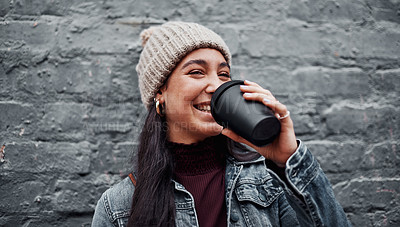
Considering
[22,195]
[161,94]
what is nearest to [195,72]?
[161,94]

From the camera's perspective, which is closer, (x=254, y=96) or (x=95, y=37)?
(x=254, y=96)

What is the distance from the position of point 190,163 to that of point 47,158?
90cm

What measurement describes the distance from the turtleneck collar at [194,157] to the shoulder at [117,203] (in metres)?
0.24

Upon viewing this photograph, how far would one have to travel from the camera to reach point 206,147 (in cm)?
134

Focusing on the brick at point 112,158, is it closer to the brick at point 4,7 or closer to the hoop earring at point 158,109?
the hoop earring at point 158,109

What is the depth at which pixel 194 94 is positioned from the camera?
1.29m

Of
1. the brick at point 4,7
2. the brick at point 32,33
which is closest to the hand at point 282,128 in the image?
the brick at point 32,33

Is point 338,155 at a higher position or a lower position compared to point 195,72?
lower

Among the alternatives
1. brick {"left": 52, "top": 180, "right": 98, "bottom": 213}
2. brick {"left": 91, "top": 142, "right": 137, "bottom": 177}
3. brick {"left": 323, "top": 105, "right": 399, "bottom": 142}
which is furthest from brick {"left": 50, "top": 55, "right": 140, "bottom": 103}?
brick {"left": 323, "top": 105, "right": 399, "bottom": 142}

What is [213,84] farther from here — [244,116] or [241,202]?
[241,202]

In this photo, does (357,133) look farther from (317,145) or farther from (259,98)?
(259,98)

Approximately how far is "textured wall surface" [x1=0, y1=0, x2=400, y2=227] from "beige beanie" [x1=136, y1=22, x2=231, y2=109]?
28cm

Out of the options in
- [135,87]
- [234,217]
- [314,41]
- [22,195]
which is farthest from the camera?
[314,41]

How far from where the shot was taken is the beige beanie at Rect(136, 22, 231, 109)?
1360mm
